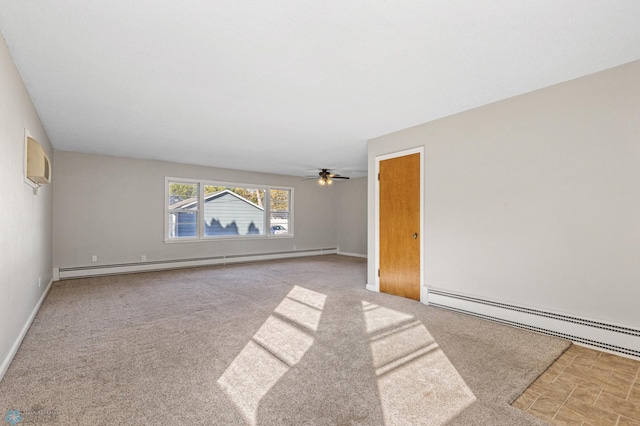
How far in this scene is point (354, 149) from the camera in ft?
18.8

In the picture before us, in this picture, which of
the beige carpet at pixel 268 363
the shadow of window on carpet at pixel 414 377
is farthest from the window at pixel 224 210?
the shadow of window on carpet at pixel 414 377

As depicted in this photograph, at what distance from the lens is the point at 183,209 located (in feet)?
23.6

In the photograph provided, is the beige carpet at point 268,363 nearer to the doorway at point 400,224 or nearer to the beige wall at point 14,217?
the beige wall at point 14,217

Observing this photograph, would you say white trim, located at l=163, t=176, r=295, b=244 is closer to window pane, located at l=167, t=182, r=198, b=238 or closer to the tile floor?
window pane, located at l=167, t=182, r=198, b=238

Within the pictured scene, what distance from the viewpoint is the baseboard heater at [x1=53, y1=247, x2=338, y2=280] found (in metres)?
5.86

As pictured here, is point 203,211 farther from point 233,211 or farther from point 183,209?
point 233,211

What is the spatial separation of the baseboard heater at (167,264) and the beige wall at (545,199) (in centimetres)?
524

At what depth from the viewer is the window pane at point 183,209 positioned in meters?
7.07

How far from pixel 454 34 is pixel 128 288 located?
5.56 metres

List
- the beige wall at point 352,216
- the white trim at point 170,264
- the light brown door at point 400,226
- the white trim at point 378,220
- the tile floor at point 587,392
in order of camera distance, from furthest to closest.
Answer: the beige wall at point 352,216 → the white trim at point 170,264 → the light brown door at point 400,226 → the white trim at point 378,220 → the tile floor at point 587,392

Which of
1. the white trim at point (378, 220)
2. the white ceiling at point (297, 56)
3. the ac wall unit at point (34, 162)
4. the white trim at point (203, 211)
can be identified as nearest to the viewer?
the white ceiling at point (297, 56)

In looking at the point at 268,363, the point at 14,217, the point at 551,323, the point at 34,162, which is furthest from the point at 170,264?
the point at 551,323

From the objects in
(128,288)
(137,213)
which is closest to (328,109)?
(128,288)

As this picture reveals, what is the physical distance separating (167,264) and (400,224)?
527 cm
